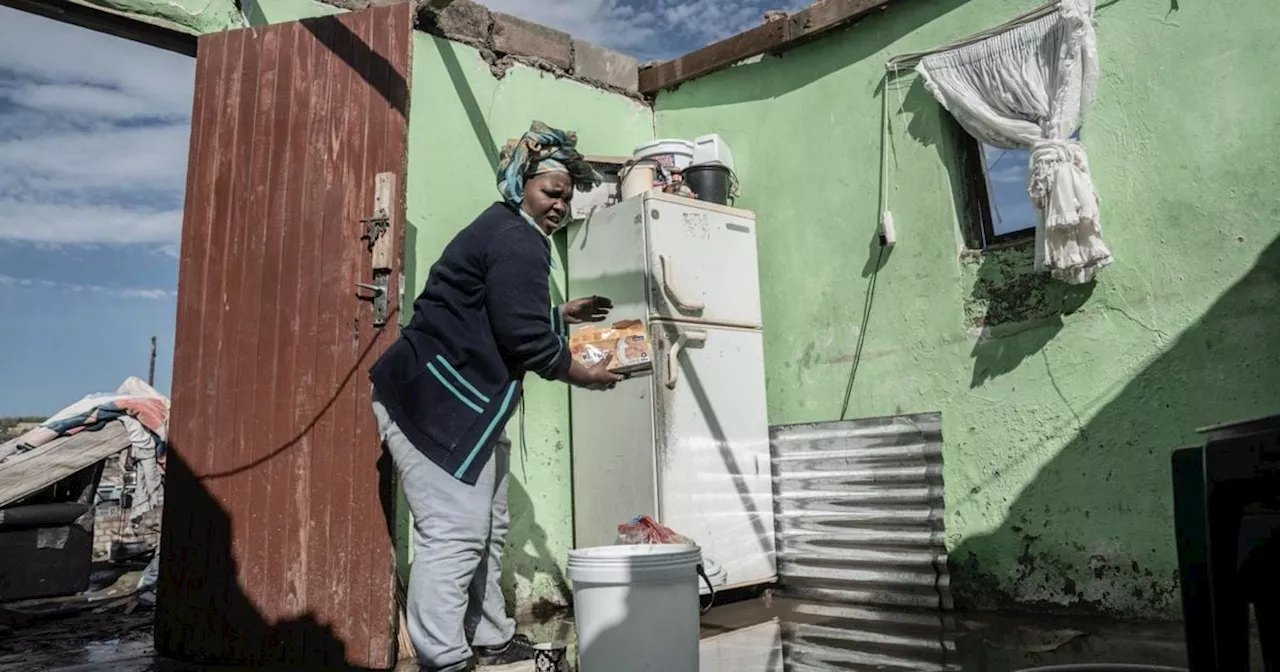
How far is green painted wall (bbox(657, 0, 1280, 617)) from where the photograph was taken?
3012 mm

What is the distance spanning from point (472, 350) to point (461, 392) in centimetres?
13

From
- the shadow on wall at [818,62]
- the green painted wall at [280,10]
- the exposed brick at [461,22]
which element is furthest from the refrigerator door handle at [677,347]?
the green painted wall at [280,10]

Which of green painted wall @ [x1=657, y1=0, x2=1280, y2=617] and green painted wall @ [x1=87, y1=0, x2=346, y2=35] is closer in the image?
green painted wall @ [x1=657, y1=0, x2=1280, y2=617]

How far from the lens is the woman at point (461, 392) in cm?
232

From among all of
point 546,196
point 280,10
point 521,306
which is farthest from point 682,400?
point 280,10

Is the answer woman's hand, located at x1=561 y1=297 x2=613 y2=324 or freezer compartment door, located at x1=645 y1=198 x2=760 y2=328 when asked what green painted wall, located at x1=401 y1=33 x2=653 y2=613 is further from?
woman's hand, located at x1=561 y1=297 x2=613 y2=324

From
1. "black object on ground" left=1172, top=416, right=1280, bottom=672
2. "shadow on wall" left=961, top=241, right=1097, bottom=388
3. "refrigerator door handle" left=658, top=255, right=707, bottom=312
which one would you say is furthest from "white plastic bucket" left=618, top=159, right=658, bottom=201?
"black object on ground" left=1172, top=416, right=1280, bottom=672

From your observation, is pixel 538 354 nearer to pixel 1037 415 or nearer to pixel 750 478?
pixel 750 478

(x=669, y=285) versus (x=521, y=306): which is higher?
(x=669, y=285)

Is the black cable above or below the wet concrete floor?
above

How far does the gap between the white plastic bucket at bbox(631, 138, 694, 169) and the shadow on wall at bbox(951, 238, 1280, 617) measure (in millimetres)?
2401

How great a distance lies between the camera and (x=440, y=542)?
2342 millimetres

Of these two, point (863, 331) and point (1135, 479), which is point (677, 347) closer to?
point (863, 331)

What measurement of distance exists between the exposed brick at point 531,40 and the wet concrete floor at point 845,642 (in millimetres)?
3069
